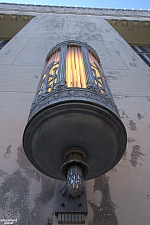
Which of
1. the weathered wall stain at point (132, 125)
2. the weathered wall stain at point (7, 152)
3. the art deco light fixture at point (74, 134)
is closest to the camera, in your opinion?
the art deco light fixture at point (74, 134)

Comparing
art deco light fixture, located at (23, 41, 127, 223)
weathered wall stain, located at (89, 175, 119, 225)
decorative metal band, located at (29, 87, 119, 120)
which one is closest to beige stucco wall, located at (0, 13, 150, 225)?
weathered wall stain, located at (89, 175, 119, 225)

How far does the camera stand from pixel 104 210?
183 cm

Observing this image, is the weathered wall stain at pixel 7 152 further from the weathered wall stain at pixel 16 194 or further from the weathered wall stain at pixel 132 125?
the weathered wall stain at pixel 132 125

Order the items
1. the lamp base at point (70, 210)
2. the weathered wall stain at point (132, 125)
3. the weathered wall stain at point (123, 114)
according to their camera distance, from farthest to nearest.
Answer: the weathered wall stain at point (123, 114) → the weathered wall stain at point (132, 125) → the lamp base at point (70, 210)

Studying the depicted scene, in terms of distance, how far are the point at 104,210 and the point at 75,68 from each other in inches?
47.8

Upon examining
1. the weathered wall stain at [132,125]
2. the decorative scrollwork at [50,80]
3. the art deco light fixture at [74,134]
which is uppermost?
the weathered wall stain at [132,125]

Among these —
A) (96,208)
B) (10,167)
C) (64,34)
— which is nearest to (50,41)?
(64,34)

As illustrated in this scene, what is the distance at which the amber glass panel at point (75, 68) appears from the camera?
1667 mm

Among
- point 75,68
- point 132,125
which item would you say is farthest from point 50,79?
point 132,125

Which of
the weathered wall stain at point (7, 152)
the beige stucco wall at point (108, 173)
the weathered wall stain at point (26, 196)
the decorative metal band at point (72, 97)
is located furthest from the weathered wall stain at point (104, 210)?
the weathered wall stain at point (7, 152)

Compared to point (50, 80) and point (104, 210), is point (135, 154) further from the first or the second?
point (50, 80)

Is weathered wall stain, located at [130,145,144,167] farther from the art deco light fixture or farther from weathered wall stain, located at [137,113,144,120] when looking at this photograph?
the art deco light fixture

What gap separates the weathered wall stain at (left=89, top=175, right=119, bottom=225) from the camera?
174 cm

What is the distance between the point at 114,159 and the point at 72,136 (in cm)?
36
